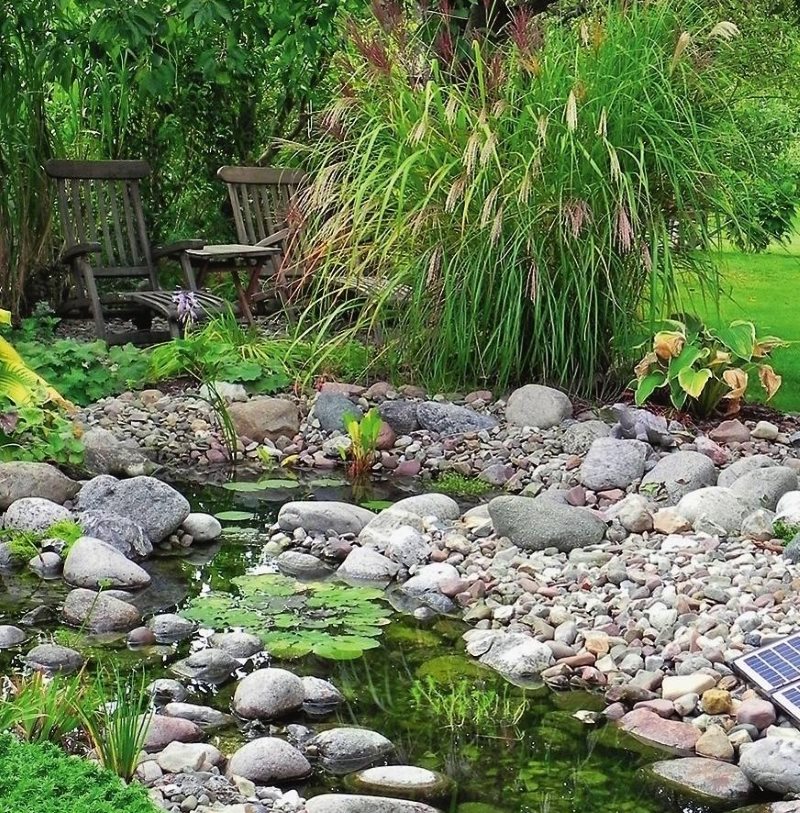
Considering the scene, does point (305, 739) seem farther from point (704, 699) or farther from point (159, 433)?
point (159, 433)

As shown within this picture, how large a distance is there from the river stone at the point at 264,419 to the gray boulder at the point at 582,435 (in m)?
1.36

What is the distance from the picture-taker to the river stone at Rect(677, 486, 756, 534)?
473cm

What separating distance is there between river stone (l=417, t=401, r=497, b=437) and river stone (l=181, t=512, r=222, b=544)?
159cm

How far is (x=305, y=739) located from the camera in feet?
10.5

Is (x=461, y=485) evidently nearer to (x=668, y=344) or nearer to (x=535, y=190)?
(x=668, y=344)

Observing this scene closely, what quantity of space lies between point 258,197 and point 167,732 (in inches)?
261

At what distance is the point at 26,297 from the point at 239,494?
380 centimetres

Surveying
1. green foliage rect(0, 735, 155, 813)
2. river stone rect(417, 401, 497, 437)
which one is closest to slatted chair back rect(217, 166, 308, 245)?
river stone rect(417, 401, 497, 437)

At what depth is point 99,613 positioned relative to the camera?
12.9 ft

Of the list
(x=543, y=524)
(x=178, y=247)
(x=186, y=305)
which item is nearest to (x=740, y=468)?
(x=543, y=524)

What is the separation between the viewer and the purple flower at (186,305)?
7430 millimetres

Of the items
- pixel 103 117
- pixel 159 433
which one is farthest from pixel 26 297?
pixel 159 433

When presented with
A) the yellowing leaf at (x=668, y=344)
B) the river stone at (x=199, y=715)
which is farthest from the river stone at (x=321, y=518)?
the yellowing leaf at (x=668, y=344)

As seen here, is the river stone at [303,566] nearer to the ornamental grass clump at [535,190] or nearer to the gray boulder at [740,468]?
the gray boulder at [740,468]
